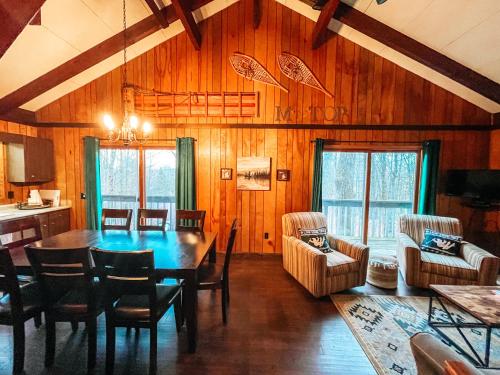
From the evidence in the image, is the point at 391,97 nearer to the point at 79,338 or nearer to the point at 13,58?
the point at 79,338

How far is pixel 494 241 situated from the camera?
4051mm

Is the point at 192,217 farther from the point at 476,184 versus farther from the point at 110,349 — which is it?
the point at 476,184

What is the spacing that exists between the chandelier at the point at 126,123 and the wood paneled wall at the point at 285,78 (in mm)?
165

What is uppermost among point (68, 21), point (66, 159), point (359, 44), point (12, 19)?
point (359, 44)

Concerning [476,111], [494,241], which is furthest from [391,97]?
[494,241]

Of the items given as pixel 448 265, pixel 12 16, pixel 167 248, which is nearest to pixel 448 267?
pixel 448 265

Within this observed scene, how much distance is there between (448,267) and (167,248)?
11.0 feet

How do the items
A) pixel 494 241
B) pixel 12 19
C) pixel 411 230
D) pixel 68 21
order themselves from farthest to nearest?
pixel 494 241
pixel 411 230
pixel 68 21
pixel 12 19

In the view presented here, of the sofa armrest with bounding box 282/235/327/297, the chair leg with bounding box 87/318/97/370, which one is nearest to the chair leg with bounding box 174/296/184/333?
the chair leg with bounding box 87/318/97/370

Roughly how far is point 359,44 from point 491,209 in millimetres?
3552

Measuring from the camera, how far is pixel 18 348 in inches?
71.6

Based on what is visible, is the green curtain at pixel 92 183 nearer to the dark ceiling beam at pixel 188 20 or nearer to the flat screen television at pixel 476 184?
the dark ceiling beam at pixel 188 20

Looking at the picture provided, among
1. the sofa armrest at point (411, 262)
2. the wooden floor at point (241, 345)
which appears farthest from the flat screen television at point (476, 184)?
the wooden floor at point (241, 345)

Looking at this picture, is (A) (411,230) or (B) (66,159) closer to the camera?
(A) (411,230)
